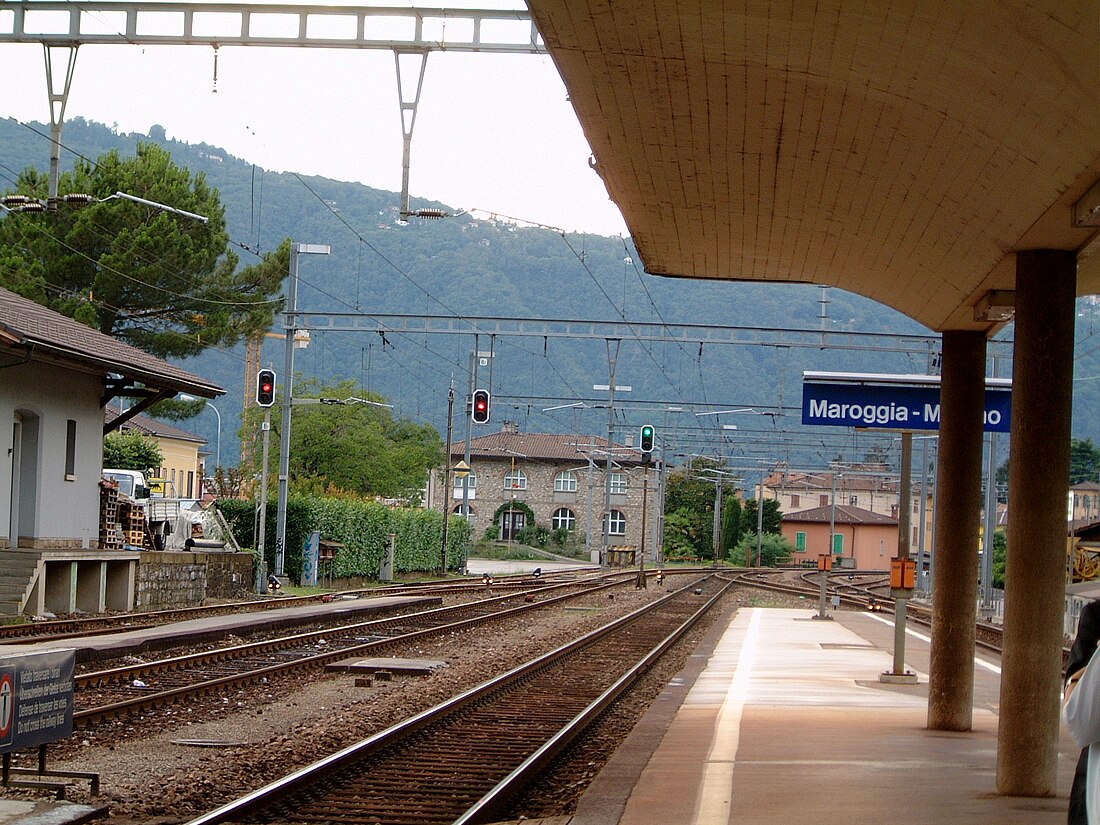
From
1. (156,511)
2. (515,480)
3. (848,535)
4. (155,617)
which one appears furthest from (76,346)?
(848,535)

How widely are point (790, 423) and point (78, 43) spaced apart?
112 m

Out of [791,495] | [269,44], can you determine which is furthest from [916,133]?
[791,495]

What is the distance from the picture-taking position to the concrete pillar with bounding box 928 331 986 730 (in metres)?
9.77

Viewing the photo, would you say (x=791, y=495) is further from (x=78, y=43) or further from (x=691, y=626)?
(x=78, y=43)

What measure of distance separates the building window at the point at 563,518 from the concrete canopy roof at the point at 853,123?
79.7 metres

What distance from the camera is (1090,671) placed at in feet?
11.3

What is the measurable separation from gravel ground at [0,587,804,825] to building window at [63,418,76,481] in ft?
32.6

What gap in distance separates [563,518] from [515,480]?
3982 millimetres

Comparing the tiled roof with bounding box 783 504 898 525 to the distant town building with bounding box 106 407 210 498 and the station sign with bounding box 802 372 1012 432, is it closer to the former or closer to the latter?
the distant town building with bounding box 106 407 210 498

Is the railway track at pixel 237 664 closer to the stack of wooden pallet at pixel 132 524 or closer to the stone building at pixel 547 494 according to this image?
the stack of wooden pallet at pixel 132 524

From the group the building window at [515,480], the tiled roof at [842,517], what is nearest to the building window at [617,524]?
the building window at [515,480]

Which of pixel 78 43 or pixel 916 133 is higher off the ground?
pixel 78 43

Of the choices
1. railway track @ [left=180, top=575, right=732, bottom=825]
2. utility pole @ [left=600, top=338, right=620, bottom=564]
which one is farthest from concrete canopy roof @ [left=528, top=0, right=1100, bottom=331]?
utility pole @ [left=600, top=338, right=620, bottom=564]

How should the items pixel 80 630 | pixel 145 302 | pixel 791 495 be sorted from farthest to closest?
pixel 791 495
pixel 145 302
pixel 80 630
